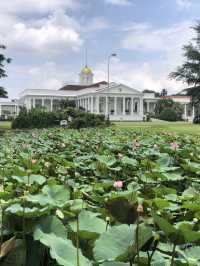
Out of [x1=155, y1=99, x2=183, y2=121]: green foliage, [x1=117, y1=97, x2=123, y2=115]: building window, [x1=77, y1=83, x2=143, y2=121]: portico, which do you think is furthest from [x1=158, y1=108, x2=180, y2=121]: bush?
[x1=117, y1=97, x2=123, y2=115]: building window

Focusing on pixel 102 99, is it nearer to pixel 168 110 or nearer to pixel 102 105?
pixel 102 105

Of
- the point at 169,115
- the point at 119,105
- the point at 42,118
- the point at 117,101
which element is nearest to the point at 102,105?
the point at 117,101

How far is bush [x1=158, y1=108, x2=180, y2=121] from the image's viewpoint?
7908 cm

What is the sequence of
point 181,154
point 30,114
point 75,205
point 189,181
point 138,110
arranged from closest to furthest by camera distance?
point 75,205, point 189,181, point 181,154, point 30,114, point 138,110

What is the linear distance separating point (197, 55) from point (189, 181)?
49.9 metres

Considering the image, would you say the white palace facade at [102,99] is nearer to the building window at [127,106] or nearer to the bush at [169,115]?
the building window at [127,106]

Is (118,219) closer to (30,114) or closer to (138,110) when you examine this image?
(30,114)

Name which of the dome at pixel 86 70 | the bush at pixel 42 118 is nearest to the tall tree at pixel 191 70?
the bush at pixel 42 118

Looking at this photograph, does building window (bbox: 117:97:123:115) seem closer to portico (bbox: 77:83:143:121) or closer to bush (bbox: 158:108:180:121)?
portico (bbox: 77:83:143:121)

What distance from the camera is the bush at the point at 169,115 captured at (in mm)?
79081

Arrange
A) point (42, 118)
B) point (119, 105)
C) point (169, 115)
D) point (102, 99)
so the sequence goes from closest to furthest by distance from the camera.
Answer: point (42, 118) → point (169, 115) → point (102, 99) → point (119, 105)

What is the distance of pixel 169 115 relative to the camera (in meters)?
79.5

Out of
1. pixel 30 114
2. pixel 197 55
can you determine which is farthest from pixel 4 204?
pixel 197 55

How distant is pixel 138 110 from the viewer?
83062 mm
